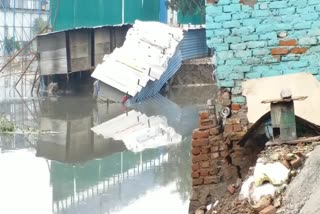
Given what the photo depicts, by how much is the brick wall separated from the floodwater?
2403 mm

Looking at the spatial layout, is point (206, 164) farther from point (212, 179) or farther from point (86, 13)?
point (86, 13)

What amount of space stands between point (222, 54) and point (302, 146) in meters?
1.31

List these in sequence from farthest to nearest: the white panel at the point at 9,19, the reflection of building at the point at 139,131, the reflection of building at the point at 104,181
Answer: the white panel at the point at 9,19 < the reflection of building at the point at 139,131 < the reflection of building at the point at 104,181

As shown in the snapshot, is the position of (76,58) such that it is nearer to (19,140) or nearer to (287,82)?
(19,140)

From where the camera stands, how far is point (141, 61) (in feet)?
63.2

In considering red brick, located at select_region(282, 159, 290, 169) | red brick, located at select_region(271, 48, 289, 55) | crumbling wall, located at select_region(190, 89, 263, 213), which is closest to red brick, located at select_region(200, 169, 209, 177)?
crumbling wall, located at select_region(190, 89, 263, 213)

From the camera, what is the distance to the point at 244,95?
16.5ft

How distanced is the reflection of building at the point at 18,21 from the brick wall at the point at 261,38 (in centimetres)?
2860

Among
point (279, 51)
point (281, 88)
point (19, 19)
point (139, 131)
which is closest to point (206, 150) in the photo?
point (281, 88)

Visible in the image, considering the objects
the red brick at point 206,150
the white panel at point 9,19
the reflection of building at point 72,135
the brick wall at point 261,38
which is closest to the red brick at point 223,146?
the red brick at point 206,150

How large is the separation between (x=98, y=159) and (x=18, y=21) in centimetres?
2667

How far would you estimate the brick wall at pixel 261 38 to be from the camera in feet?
16.1

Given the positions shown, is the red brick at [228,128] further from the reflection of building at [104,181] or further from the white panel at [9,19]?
the white panel at [9,19]

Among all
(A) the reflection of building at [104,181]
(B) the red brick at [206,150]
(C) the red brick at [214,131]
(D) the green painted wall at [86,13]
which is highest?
(D) the green painted wall at [86,13]
